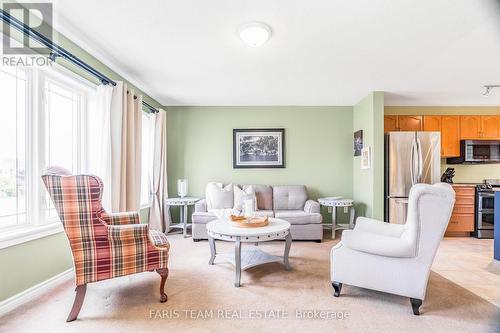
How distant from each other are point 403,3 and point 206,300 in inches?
110

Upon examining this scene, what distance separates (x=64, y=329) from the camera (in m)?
1.79

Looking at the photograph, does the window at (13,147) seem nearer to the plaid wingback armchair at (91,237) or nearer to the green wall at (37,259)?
the green wall at (37,259)

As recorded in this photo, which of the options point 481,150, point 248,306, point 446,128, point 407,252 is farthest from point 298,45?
point 481,150

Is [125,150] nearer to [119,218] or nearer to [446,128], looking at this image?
[119,218]

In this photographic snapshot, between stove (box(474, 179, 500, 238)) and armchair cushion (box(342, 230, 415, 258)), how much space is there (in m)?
3.52

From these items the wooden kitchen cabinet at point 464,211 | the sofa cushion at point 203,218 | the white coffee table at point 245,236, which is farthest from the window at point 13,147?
the wooden kitchen cabinet at point 464,211

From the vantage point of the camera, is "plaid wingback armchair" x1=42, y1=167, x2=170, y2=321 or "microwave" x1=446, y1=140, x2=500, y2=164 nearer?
"plaid wingback armchair" x1=42, y1=167, x2=170, y2=321

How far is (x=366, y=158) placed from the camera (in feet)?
14.0

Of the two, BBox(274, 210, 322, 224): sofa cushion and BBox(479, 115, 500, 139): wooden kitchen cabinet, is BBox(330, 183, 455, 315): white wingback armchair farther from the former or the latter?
BBox(479, 115, 500, 139): wooden kitchen cabinet

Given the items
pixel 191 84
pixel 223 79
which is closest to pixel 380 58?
pixel 223 79

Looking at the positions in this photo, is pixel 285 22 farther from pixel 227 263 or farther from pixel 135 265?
pixel 227 263

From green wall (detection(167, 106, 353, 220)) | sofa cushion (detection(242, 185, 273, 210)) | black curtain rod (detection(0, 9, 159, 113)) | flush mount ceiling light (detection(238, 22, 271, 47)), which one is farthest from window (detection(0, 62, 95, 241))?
sofa cushion (detection(242, 185, 273, 210))

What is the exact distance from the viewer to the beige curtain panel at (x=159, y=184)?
4230 mm

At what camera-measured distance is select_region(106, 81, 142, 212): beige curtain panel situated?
9.70ft
